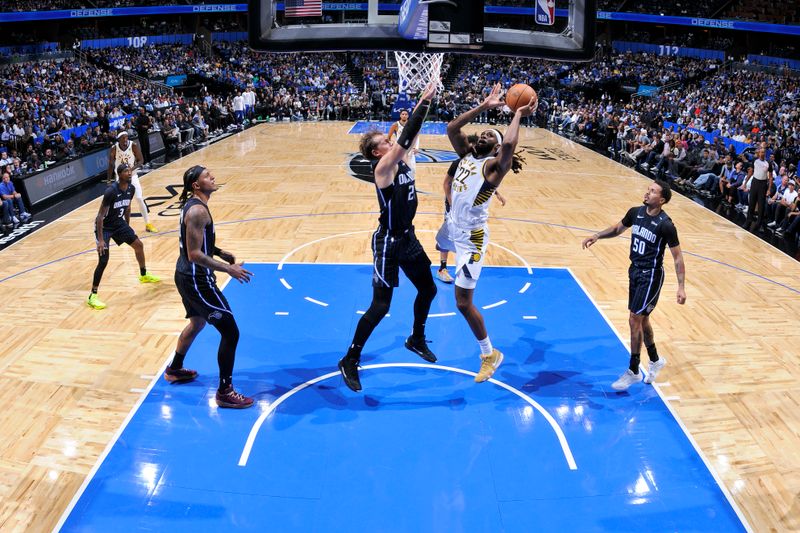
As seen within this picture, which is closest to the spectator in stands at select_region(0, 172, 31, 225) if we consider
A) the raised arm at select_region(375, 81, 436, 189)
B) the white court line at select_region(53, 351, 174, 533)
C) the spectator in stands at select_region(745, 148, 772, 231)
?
the white court line at select_region(53, 351, 174, 533)

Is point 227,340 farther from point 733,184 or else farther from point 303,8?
point 733,184

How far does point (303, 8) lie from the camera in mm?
6621

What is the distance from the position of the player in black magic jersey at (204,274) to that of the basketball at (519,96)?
2.48 meters

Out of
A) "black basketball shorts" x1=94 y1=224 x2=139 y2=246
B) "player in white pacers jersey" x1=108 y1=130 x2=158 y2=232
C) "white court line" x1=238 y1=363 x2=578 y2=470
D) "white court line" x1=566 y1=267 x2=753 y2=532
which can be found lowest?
"white court line" x1=566 y1=267 x2=753 y2=532

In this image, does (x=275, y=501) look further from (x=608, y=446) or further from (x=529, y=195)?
(x=529, y=195)

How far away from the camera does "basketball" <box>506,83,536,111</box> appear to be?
4.99m

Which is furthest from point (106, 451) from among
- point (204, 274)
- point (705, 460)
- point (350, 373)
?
point (705, 460)

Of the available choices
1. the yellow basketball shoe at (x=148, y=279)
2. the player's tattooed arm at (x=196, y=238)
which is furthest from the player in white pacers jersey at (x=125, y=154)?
the player's tattooed arm at (x=196, y=238)

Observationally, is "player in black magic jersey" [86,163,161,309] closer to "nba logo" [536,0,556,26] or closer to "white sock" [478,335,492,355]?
"white sock" [478,335,492,355]

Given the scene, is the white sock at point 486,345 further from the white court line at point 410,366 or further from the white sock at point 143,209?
the white sock at point 143,209

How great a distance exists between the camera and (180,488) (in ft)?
14.0

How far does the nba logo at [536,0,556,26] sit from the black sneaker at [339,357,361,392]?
3964 mm

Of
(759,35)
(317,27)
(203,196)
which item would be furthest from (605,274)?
(759,35)

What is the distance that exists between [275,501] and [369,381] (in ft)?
5.59
